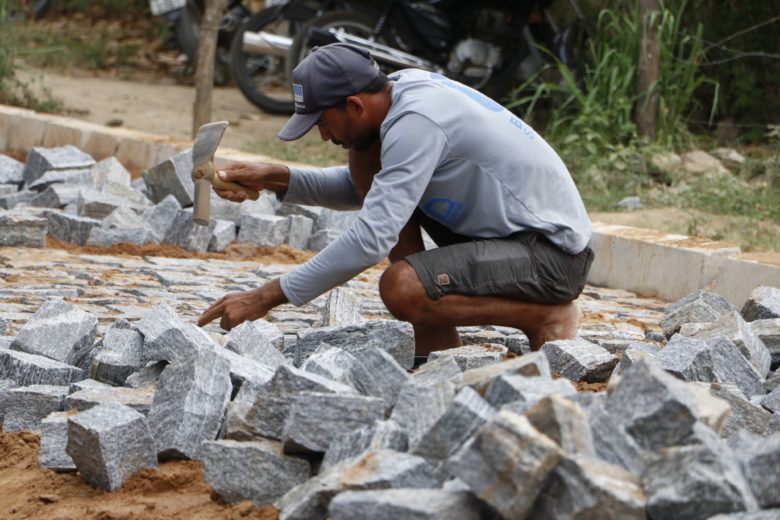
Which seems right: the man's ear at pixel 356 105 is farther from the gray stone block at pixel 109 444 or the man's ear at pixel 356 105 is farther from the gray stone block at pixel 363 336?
the gray stone block at pixel 109 444

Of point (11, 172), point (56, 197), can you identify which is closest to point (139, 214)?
point (56, 197)

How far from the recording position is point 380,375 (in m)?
3.19

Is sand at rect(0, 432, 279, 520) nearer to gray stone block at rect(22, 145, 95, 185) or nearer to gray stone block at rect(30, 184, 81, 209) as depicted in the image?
gray stone block at rect(30, 184, 81, 209)

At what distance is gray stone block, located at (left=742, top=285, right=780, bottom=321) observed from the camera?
4.70 metres

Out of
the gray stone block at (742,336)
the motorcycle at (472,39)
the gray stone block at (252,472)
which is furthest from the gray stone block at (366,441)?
the motorcycle at (472,39)

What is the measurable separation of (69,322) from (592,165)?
→ 482 centimetres

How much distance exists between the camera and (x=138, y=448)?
3180 millimetres

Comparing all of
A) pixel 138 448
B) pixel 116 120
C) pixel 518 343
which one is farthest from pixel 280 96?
pixel 138 448

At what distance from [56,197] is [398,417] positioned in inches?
178

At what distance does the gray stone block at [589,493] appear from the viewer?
2371 mm

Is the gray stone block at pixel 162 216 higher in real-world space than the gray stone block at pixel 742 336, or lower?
lower

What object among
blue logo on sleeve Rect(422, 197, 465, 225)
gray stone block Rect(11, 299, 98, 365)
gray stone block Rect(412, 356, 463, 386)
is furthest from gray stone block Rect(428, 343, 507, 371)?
gray stone block Rect(11, 299, 98, 365)

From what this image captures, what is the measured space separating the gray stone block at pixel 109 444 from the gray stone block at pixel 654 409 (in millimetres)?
1264

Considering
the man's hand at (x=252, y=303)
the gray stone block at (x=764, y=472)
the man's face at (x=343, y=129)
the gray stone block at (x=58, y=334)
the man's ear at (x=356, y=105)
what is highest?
the man's ear at (x=356, y=105)
